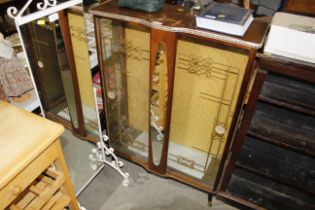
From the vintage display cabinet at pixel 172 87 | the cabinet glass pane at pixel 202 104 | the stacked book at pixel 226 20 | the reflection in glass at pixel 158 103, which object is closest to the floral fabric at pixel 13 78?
the vintage display cabinet at pixel 172 87

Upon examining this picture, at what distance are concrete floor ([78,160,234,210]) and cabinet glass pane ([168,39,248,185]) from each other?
143mm

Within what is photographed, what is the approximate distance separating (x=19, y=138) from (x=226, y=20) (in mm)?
935

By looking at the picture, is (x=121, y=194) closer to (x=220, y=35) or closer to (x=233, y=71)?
(x=233, y=71)

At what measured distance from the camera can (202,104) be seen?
1569 mm

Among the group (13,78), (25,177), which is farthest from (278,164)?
(13,78)

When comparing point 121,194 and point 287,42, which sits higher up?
point 287,42

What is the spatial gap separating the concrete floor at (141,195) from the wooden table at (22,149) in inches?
27.5

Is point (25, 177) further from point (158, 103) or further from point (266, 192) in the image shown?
point (266, 192)

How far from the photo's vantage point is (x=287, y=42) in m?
1.10

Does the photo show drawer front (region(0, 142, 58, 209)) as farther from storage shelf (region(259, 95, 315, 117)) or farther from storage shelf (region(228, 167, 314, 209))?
storage shelf (region(228, 167, 314, 209))

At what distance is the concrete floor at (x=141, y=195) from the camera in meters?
1.77

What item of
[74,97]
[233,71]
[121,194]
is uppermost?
[233,71]

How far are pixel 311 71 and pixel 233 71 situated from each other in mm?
346

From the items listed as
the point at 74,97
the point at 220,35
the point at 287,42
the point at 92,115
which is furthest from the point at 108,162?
the point at 287,42
